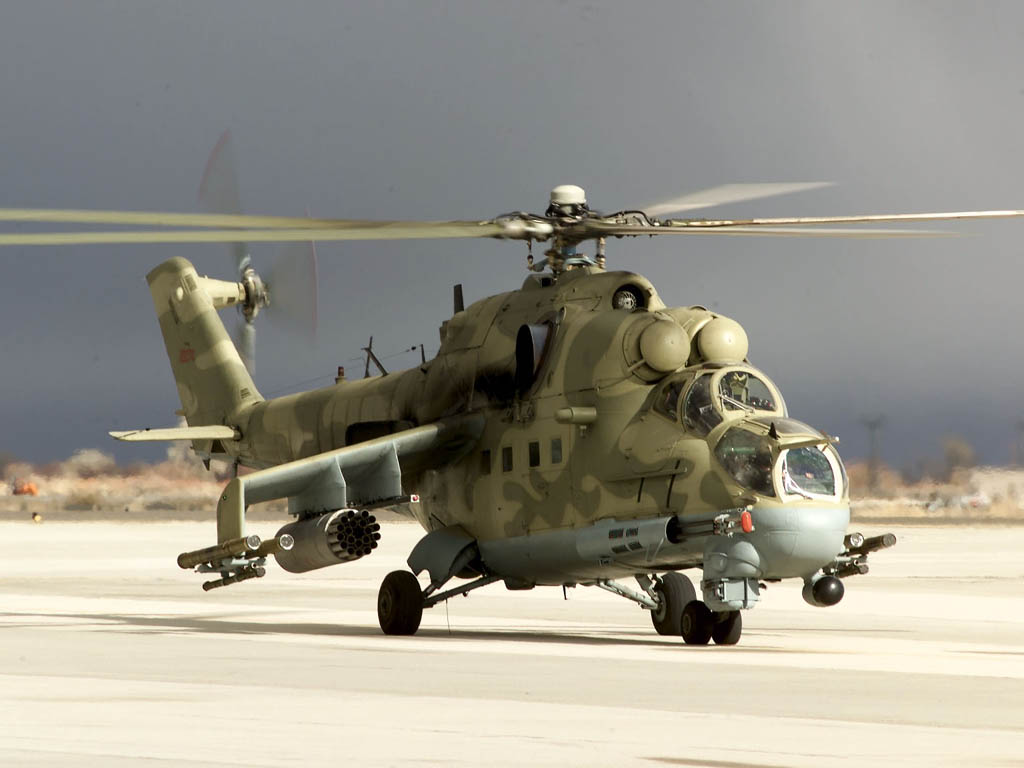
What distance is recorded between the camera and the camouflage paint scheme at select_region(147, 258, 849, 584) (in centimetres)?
1806

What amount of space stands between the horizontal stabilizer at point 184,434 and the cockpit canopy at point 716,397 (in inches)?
313

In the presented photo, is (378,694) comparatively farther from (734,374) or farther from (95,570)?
(95,570)

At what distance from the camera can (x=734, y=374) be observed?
18516mm

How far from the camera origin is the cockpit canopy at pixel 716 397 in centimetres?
1817

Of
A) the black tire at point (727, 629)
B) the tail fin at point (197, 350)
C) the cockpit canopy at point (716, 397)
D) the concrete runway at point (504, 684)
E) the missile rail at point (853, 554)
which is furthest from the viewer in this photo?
the tail fin at point (197, 350)

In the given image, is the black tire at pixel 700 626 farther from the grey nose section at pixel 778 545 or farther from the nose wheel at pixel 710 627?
the grey nose section at pixel 778 545

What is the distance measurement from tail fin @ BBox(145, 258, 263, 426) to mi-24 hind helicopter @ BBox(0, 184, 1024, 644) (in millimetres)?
3188

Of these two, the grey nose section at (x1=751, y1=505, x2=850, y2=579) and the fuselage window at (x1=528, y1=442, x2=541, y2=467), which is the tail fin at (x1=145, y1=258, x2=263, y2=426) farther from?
the grey nose section at (x1=751, y1=505, x2=850, y2=579)

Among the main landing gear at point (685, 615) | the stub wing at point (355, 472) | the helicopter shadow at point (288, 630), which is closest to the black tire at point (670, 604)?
the main landing gear at point (685, 615)

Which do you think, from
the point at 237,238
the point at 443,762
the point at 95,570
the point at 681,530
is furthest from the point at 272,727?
the point at 95,570

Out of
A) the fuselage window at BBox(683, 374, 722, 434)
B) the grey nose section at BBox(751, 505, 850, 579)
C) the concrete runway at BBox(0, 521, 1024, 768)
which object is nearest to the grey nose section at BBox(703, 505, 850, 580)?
the grey nose section at BBox(751, 505, 850, 579)

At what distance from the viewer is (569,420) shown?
19.2 meters

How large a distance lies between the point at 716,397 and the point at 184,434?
889cm

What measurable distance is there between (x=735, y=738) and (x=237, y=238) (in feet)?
21.7
